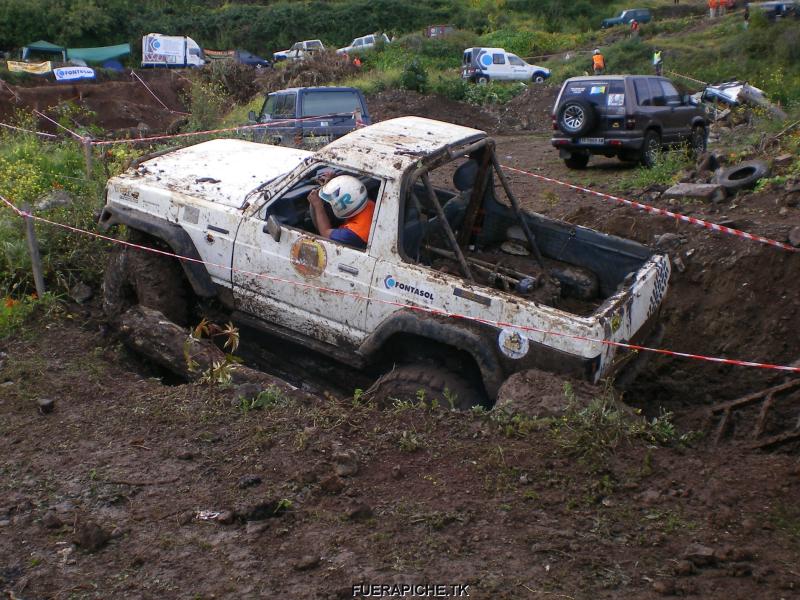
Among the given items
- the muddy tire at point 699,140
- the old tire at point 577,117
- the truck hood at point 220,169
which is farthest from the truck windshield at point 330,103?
the truck hood at point 220,169

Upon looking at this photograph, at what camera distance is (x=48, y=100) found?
25.3 metres

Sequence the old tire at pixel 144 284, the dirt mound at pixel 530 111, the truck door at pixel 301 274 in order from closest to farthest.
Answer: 1. the truck door at pixel 301 274
2. the old tire at pixel 144 284
3. the dirt mound at pixel 530 111

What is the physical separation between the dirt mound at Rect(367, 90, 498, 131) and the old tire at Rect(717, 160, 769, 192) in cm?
1226

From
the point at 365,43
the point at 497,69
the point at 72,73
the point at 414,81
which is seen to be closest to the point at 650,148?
the point at 414,81

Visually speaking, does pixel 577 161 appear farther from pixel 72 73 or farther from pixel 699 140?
pixel 72 73

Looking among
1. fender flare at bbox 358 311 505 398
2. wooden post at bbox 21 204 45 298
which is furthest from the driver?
wooden post at bbox 21 204 45 298

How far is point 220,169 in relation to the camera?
20.3 ft

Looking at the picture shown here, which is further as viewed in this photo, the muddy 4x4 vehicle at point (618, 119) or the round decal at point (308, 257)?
the muddy 4x4 vehicle at point (618, 119)

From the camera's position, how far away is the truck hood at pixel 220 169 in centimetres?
584

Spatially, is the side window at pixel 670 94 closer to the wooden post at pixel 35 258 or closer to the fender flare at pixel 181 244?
the fender flare at pixel 181 244

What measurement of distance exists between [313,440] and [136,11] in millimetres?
46217

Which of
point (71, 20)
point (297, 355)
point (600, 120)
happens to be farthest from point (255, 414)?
point (71, 20)

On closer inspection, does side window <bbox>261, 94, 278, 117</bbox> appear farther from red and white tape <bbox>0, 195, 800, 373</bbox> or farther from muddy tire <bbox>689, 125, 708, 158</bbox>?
red and white tape <bbox>0, 195, 800, 373</bbox>

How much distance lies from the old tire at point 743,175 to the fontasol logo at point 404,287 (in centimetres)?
608
